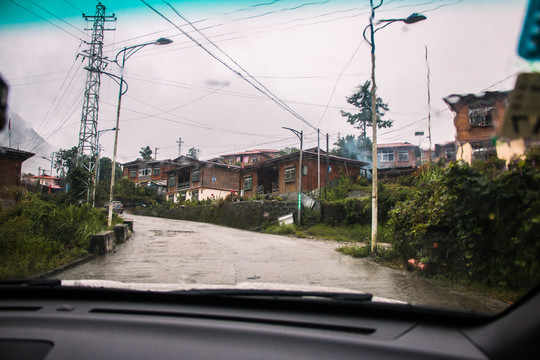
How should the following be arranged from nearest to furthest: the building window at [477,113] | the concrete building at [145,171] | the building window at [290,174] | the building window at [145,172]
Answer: the building window at [477,113]
the building window at [290,174]
the concrete building at [145,171]
the building window at [145,172]

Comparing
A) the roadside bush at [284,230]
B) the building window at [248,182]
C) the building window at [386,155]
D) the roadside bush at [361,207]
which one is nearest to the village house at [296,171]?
the building window at [248,182]

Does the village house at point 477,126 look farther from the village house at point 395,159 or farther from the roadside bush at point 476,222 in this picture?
the village house at point 395,159

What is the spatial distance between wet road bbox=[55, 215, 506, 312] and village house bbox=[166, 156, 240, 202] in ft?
92.1

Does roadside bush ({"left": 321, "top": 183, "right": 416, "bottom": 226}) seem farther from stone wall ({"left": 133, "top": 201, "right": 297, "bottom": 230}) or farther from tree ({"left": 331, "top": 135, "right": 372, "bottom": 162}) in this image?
tree ({"left": 331, "top": 135, "right": 372, "bottom": 162})

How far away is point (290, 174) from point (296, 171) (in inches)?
33.4

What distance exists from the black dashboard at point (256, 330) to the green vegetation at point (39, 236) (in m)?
5.40

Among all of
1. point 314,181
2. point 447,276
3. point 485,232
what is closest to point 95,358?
point 485,232

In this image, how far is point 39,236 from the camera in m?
9.40

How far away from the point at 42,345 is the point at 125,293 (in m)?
0.50

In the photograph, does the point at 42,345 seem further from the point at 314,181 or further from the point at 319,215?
the point at 314,181

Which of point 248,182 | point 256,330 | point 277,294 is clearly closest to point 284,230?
point 248,182

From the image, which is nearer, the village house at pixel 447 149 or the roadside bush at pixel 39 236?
the village house at pixel 447 149

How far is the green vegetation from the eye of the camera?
7.24 m

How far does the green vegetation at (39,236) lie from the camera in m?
7.24
